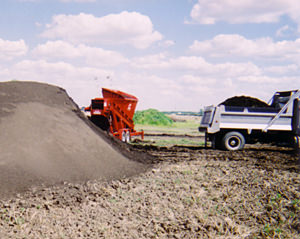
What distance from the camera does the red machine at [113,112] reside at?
1480cm

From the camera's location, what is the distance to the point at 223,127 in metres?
13.4

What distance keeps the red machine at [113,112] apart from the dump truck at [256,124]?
4.05m

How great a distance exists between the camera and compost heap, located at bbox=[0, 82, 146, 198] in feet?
21.5

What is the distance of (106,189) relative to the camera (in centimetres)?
655

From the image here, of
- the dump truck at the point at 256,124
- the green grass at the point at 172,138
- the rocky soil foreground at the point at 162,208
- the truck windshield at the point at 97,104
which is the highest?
the truck windshield at the point at 97,104

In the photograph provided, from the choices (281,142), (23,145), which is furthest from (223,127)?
(23,145)

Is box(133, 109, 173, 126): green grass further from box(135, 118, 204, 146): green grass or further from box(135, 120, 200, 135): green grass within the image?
box(135, 118, 204, 146): green grass

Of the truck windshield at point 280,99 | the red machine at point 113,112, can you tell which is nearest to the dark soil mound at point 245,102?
the truck windshield at point 280,99

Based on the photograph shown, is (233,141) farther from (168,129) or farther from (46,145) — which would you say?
(168,129)

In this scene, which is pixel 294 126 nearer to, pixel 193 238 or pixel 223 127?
pixel 223 127

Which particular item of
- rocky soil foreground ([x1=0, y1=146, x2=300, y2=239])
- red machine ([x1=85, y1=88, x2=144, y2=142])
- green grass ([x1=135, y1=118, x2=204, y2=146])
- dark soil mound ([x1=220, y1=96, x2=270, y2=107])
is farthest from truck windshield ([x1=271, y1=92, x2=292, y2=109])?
red machine ([x1=85, y1=88, x2=144, y2=142])

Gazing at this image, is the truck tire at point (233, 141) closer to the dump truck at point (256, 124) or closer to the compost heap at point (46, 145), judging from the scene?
the dump truck at point (256, 124)

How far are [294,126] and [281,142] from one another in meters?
0.83

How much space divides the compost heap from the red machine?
510 cm
